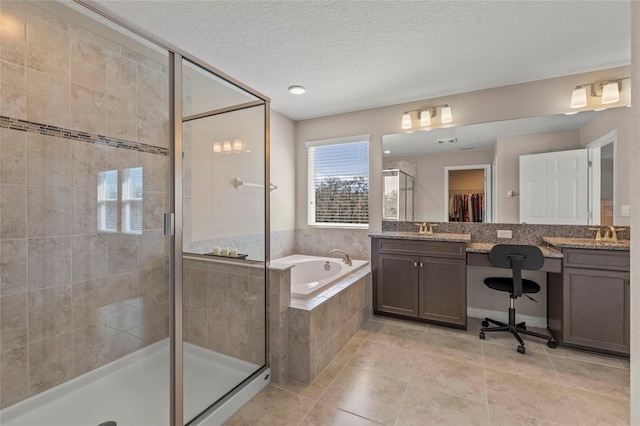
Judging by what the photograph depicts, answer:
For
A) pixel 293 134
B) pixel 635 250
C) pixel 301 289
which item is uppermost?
pixel 293 134

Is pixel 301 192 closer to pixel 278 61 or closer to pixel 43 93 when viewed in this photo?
pixel 278 61

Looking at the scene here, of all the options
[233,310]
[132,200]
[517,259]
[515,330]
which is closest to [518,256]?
[517,259]

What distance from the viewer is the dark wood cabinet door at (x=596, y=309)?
2.46 meters

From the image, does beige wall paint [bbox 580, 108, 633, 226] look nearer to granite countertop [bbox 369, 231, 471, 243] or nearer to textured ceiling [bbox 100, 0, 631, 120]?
textured ceiling [bbox 100, 0, 631, 120]

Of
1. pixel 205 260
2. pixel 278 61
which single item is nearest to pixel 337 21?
pixel 278 61

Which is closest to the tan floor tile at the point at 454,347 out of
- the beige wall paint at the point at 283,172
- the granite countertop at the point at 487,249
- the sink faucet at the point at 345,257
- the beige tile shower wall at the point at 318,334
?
the beige tile shower wall at the point at 318,334

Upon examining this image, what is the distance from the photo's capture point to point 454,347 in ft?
8.79

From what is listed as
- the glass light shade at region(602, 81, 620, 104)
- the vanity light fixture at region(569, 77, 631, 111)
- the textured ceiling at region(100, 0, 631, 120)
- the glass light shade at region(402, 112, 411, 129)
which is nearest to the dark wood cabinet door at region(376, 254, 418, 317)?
the glass light shade at region(402, 112, 411, 129)

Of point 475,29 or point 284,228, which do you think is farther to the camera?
point 284,228

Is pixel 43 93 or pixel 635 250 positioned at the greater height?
pixel 43 93

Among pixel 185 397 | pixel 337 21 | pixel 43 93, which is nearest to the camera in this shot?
pixel 185 397

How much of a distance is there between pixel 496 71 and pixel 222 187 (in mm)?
2618

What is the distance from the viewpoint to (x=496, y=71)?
2.77 m

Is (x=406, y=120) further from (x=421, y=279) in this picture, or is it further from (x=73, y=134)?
(x=73, y=134)
